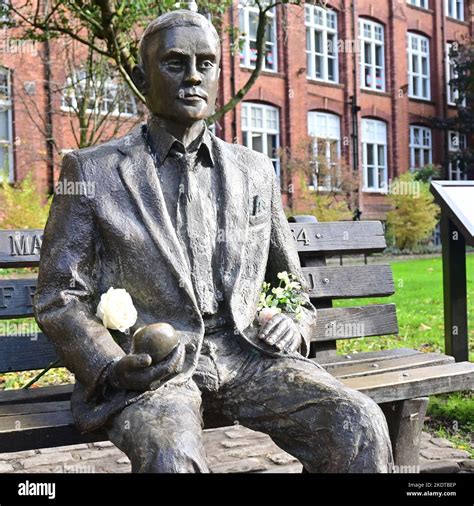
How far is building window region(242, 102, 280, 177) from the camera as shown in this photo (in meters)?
23.4

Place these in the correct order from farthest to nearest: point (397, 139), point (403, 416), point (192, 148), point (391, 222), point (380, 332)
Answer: point (397, 139), point (391, 222), point (380, 332), point (403, 416), point (192, 148)

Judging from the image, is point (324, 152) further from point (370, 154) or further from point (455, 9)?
point (455, 9)

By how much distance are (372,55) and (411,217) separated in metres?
7.84

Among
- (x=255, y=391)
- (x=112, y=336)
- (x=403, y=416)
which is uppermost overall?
(x=112, y=336)

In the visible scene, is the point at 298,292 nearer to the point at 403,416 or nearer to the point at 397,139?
the point at 403,416

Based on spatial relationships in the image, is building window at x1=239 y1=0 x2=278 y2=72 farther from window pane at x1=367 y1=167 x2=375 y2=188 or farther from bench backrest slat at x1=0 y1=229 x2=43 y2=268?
bench backrest slat at x1=0 y1=229 x2=43 y2=268

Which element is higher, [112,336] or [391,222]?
[391,222]

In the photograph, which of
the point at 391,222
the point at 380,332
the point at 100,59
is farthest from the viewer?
the point at 391,222

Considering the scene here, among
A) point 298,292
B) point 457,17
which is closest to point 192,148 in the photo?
point 298,292

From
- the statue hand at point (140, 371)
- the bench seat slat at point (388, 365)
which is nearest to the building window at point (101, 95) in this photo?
the bench seat slat at point (388, 365)

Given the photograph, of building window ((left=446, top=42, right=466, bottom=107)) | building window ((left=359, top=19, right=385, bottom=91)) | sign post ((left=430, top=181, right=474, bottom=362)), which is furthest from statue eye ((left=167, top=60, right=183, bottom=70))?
building window ((left=446, top=42, right=466, bottom=107))

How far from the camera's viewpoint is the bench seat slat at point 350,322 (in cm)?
456

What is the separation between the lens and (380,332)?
4703mm

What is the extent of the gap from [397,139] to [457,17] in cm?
784
